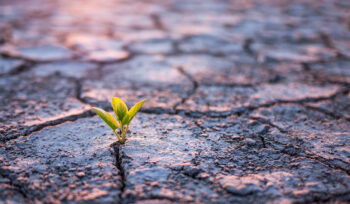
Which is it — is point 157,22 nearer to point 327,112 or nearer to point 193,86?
point 193,86

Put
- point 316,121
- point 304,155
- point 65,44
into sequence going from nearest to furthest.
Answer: point 304,155 < point 316,121 < point 65,44

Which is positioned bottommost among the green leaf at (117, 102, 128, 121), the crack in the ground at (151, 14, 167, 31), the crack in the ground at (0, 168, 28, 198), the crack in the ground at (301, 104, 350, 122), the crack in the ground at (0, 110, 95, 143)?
the crack in the ground at (0, 168, 28, 198)

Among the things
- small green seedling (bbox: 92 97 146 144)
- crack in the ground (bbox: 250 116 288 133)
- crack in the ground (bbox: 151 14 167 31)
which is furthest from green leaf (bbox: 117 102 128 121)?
crack in the ground (bbox: 151 14 167 31)

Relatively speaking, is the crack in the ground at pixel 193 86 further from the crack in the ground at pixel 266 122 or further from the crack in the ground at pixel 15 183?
the crack in the ground at pixel 15 183

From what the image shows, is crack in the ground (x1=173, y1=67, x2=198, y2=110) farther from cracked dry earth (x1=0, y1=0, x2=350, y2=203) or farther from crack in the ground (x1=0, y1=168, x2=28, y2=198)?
crack in the ground (x1=0, y1=168, x2=28, y2=198)

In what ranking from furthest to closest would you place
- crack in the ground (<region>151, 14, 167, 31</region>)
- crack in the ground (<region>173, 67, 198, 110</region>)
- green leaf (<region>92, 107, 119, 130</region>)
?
crack in the ground (<region>151, 14, 167, 31</region>) < crack in the ground (<region>173, 67, 198, 110</region>) < green leaf (<region>92, 107, 119, 130</region>)

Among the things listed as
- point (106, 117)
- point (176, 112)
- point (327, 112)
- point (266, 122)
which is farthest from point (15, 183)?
point (327, 112)

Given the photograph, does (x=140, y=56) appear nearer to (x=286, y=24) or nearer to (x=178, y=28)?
(x=178, y=28)

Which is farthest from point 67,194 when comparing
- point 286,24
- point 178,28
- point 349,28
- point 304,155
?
point 349,28
